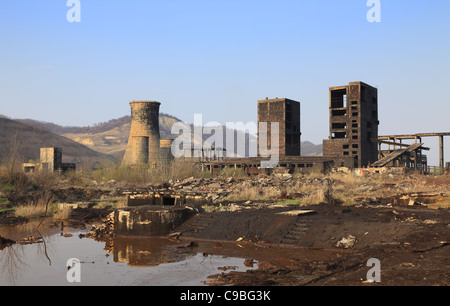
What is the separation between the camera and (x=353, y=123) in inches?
1875

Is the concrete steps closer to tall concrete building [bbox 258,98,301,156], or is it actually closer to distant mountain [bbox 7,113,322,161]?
tall concrete building [bbox 258,98,301,156]

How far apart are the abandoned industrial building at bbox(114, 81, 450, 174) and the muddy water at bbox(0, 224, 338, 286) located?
29703mm

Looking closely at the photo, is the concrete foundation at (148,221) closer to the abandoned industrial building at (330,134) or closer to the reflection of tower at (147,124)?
the abandoned industrial building at (330,134)

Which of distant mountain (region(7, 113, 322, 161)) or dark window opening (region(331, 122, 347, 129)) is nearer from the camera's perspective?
dark window opening (region(331, 122, 347, 129))

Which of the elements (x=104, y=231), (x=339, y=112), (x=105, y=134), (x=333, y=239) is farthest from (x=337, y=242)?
(x=105, y=134)

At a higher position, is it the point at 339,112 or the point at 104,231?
the point at 339,112

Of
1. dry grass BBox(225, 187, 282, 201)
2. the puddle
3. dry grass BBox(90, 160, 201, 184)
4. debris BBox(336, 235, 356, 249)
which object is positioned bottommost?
the puddle

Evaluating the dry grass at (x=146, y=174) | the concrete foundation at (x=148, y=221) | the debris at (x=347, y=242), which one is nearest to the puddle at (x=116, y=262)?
the concrete foundation at (x=148, y=221)

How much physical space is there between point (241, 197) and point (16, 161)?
40.0 feet

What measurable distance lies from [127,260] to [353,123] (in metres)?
40.5

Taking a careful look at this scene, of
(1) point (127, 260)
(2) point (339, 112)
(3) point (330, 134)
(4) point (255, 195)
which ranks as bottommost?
(1) point (127, 260)

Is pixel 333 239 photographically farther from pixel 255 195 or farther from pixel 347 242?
pixel 255 195

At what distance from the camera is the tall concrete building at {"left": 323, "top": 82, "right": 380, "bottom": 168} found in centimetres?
4700

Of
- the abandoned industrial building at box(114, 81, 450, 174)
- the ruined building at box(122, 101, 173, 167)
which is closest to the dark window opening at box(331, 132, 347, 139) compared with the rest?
the abandoned industrial building at box(114, 81, 450, 174)
